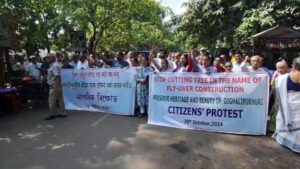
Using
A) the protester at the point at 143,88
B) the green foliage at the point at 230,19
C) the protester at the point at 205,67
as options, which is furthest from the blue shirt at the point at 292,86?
the green foliage at the point at 230,19

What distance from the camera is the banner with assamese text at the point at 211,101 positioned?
8212mm

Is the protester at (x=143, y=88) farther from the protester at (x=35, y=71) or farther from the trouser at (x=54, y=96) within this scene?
the protester at (x=35, y=71)

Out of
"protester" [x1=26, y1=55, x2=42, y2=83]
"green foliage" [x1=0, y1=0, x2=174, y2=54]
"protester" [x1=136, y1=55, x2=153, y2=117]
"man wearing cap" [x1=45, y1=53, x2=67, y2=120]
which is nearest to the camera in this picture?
"protester" [x1=136, y1=55, x2=153, y2=117]

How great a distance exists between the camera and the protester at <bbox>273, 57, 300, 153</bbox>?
7312mm

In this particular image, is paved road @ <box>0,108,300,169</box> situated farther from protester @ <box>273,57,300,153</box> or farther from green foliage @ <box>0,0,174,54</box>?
green foliage @ <box>0,0,174,54</box>

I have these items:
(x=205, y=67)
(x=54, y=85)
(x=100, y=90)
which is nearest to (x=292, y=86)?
(x=205, y=67)

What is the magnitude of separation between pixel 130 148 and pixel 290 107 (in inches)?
123

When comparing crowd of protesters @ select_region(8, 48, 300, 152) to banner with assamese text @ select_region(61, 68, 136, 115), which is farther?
banner with assamese text @ select_region(61, 68, 136, 115)

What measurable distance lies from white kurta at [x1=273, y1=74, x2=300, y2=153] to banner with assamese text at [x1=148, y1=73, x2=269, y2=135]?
0.49m

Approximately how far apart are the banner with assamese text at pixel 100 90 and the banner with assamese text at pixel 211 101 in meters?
1.23

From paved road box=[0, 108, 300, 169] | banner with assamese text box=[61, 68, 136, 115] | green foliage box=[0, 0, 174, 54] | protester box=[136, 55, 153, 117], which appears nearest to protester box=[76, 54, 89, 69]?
banner with assamese text box=[61, 68, 136, 115]

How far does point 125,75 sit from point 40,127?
2630mm

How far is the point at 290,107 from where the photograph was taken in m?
7.45

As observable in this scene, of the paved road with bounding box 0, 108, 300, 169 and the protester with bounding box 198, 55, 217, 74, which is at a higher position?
the protester with bounding box 198, 55, 217, 74
